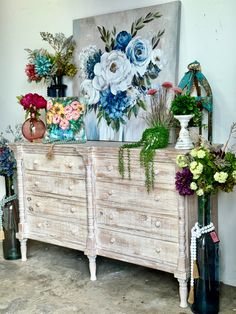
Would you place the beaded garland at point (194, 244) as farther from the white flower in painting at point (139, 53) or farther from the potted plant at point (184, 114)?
the white flower in painting at point (139, 53)

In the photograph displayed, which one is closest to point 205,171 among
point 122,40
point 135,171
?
point 135,171

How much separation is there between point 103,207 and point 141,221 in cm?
33

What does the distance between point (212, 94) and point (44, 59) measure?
147 centimetres

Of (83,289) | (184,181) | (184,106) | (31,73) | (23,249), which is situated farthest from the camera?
(31,73)

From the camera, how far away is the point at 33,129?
11.0ft

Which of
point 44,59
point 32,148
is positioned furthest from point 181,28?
point 32,148

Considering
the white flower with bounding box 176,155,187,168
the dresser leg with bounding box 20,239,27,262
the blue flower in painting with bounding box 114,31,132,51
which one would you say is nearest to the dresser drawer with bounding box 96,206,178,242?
the white flower with bounding box 176,155,187,168

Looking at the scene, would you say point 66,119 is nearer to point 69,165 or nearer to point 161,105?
point 69,165

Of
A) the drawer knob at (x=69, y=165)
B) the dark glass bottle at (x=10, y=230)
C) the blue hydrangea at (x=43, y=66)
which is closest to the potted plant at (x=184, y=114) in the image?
the drawer knob at (x=69, y=165)

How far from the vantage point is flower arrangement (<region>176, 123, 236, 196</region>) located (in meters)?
2.32

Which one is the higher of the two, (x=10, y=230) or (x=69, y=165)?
(x=69, y=165)

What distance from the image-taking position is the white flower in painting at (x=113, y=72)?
10.3 ft

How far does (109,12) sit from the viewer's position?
327 centimetres

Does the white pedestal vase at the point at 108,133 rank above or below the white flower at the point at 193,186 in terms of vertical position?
above
